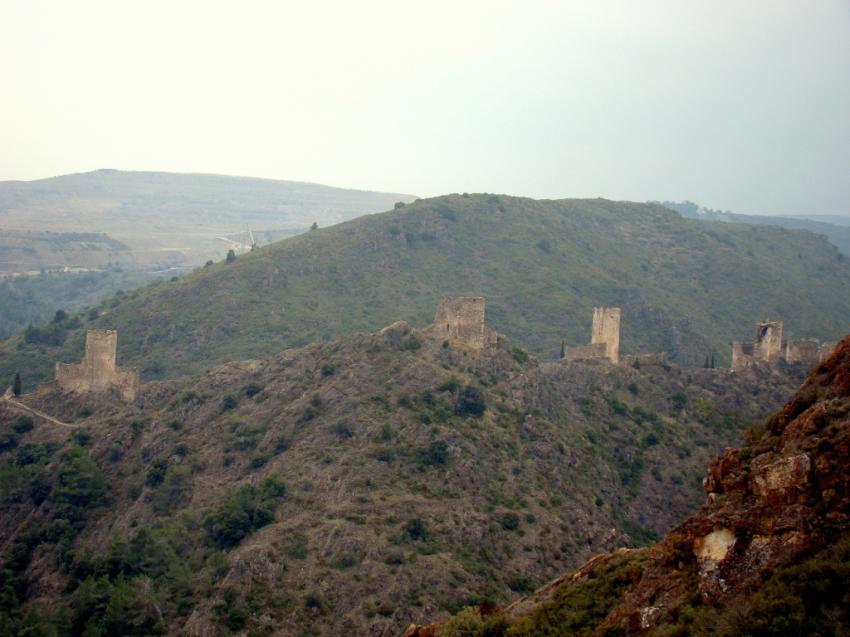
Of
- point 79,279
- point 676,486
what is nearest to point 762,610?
point 676,486

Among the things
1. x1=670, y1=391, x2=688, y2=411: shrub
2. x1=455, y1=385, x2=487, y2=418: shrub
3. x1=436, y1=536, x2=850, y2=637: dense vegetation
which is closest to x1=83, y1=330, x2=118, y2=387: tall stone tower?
x1=455, y1=385, x2=487, y2=418: shrub

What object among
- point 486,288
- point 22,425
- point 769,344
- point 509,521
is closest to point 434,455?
point 509,521

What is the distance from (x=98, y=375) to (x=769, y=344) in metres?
34.1

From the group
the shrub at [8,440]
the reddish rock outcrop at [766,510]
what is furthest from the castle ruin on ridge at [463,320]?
the reddish rock outcrop at [766,510]

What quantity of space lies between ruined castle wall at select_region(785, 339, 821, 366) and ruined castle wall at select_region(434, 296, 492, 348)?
1888 cm

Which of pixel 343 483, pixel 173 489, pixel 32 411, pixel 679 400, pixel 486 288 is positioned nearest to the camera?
pixel 343 483

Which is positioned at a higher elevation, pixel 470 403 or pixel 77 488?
pixel 470 403

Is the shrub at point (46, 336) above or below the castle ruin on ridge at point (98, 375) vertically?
below

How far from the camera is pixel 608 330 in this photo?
181 ft

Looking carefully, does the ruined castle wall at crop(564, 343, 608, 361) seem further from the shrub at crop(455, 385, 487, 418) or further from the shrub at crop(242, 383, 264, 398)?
the shrub at crop(242, 383, 264, 398)

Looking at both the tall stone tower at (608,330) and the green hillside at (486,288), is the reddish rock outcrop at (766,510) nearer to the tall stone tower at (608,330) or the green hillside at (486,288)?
the tall stone tower at (608,330)

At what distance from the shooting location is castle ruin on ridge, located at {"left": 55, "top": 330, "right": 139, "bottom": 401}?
52.3 meters

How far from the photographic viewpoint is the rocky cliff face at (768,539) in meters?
12.6

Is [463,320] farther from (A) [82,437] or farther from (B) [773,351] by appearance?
(B) [773,351]
